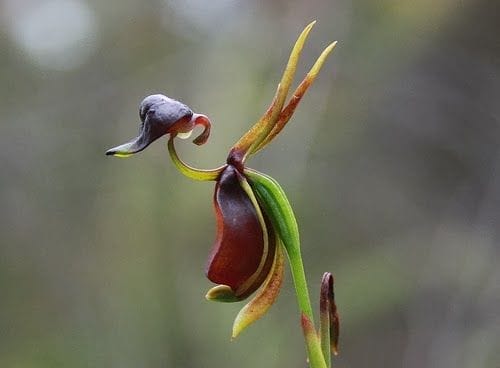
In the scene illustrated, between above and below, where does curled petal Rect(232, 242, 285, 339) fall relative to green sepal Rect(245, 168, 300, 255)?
below

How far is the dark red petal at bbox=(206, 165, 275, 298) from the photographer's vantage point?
479 millimetres

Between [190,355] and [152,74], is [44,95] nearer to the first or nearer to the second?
[152,74]

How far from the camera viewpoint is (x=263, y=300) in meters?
0.52

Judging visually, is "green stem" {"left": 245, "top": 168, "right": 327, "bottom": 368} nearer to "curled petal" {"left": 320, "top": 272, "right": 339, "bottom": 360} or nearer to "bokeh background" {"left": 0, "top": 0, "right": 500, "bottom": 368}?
"curled petal" {"left": 320, "top": 272, "right": 339, "bottom": 360}

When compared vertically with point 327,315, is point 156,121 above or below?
above

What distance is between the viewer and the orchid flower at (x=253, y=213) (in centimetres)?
46

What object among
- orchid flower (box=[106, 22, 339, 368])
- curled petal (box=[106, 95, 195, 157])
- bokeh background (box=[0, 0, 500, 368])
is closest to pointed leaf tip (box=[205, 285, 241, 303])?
orchid flower (box=[106, 22, 339, 368])

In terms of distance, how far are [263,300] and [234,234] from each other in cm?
8

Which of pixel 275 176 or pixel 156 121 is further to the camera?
pixel 275 176

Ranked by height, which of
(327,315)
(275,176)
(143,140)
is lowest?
(275,176)

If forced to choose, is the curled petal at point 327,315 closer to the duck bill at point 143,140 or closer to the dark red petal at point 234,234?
the dark red petal at point 234,234

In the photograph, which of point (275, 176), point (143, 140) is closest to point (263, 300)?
point (143, 140)

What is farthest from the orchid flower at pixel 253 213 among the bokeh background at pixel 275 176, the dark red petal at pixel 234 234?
the bokeh background at pixel 275 176

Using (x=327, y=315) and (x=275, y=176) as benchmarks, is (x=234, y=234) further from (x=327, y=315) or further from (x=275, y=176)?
(x=275, y=176)
